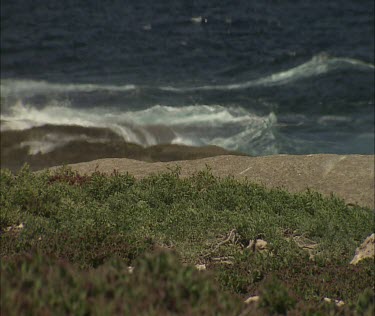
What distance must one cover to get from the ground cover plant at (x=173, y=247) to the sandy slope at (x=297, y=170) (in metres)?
1.11

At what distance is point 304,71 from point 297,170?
18.1 m

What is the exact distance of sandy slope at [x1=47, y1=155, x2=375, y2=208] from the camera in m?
16.6

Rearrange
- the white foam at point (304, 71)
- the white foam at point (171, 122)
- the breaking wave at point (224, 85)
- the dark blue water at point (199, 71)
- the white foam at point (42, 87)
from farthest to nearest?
the white foam at point (304, 71) → the breaking wave at point (224, 85) → the white foam at point (42, 87) → the dark blue water at point (199, 71) → the white foam at point (171, 122)

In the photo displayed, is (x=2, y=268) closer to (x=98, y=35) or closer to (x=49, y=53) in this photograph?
(x=49, y=53)

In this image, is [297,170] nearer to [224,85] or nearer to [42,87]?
[224,85]

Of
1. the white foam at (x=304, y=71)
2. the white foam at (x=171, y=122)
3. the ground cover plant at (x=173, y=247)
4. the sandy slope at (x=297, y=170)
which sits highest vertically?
the ground cover plant at (x=173, y=247)

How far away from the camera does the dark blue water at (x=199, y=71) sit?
26797 mm

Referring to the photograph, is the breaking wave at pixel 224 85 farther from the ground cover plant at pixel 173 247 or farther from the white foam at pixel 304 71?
the ground cover plant at pixel 173 247

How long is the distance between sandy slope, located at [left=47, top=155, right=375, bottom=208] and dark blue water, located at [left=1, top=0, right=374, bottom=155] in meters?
6.33

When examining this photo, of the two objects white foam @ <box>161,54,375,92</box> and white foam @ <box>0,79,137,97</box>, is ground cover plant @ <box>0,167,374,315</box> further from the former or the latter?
white foam @ <box>161,54,375,92</box>

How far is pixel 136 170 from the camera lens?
18.0 metres

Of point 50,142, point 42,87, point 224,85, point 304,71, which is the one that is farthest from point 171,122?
point 304,71

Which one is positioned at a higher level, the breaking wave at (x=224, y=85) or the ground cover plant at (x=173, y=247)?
the ground cover plant at (x=173, y=247)

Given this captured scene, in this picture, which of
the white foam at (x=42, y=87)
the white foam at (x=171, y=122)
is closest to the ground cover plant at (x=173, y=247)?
the white foam at (x=171, y=122)
